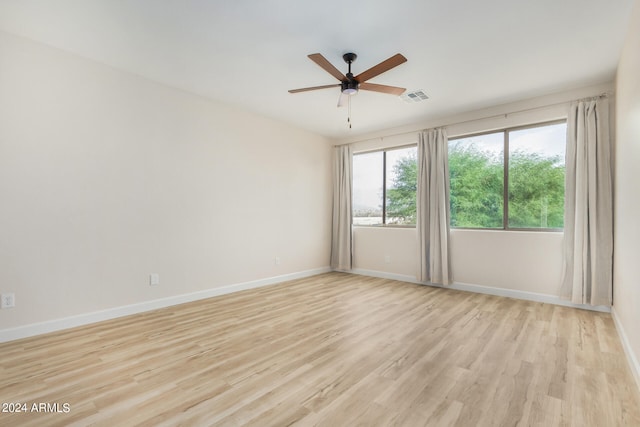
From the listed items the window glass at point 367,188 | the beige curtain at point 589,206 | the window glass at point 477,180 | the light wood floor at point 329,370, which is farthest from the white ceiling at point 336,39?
the light wood floor at point 329,370

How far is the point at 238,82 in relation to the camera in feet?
11.9

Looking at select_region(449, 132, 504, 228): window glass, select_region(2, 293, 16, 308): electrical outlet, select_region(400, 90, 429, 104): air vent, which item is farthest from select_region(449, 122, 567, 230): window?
select_region(2, 293, 16, 308): electrical outlet

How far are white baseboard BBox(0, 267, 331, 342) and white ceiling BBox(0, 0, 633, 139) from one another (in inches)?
105

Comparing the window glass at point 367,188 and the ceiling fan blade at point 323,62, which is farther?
the window glass at point 367,188

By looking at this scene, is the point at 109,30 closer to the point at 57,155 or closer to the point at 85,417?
the point at 57,155

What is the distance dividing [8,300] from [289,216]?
3597mm

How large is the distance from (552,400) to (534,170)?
3318 millimetres

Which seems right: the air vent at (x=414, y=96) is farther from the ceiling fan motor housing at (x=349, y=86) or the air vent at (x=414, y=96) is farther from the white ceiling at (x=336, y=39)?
the ceiling fan motor housing at (x=349, y=86)

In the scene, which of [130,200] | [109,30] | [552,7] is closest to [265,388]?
[130,200]

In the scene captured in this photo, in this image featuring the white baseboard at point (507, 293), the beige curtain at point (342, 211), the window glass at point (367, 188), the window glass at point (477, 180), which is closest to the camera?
the white baseboard at point (507, 293)

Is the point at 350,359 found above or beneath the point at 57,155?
beneath

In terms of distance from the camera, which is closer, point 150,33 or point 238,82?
point 150,33

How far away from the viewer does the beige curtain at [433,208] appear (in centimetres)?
472

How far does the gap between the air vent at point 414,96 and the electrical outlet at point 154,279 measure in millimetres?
3866
